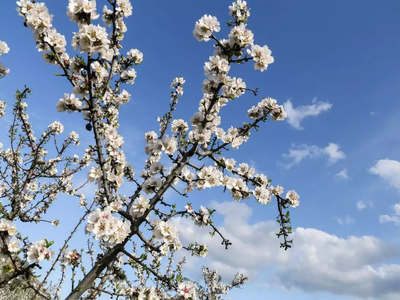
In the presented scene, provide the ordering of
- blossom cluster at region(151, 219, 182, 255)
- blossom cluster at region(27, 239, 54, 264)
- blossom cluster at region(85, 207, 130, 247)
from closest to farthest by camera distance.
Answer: blossom cluster at region(27, 239, 54, 264) → blossom cluster at region(85, 207, 130, 247) → blossom cluster at region(151, 219, 182, 255)

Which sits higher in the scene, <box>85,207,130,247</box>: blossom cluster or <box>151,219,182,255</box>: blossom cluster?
<box>151,219,182,255</box>: blossom cluster

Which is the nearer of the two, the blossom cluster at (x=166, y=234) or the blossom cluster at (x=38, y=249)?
the blossom cluster at (x=38, y=249)

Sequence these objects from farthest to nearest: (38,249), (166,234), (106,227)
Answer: (166,234) → (106,227) → (38,249)

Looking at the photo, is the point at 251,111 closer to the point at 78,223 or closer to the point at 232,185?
A: the point at 232,185

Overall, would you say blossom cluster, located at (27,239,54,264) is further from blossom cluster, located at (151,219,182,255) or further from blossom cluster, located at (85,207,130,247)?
blossom cluster, located at (151,219,182,255)

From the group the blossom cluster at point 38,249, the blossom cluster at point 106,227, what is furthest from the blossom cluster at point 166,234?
the blossom cluster at point 38,249

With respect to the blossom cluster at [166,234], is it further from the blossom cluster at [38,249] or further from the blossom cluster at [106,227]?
the blossom cluster at [38,249]

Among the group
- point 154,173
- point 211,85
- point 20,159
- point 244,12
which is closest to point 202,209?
point 154,173

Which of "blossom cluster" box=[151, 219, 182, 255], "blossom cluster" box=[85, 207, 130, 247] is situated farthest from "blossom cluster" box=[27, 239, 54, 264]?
"blossom cluster" box=[151, 219, 182, 255]

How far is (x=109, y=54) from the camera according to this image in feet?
12.8

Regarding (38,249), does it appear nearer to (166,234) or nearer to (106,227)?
(106,227)

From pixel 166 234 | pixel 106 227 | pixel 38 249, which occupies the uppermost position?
pixel 166 234

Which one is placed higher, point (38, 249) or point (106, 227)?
point (106, 227)

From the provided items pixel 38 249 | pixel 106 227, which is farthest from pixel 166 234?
Answer: pixel 38 249
